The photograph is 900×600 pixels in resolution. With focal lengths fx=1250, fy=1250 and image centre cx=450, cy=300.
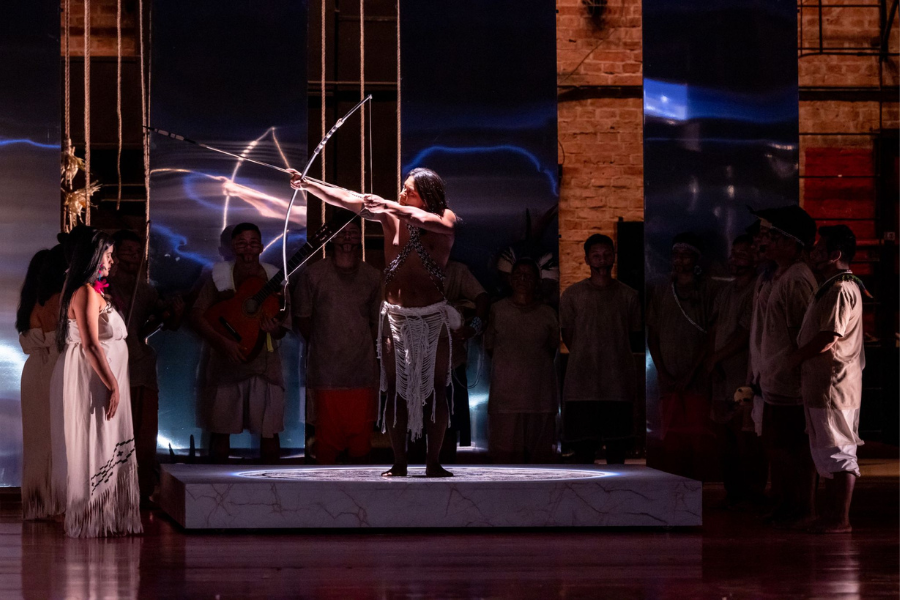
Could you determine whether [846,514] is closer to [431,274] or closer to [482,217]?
[431,274]

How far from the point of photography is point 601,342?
752cm

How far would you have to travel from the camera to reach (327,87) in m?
10.8

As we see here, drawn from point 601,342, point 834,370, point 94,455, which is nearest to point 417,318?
point 94,455

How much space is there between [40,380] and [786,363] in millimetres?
3793

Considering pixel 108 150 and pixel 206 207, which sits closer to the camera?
pixel 206 207

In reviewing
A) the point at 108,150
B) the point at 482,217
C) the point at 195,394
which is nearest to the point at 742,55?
the point at 482,217

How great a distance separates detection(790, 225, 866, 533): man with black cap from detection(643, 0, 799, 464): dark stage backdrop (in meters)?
1.91

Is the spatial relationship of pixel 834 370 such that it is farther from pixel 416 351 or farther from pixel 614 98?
pixel 614 98

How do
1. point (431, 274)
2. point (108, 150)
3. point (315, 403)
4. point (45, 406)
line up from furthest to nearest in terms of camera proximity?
point (108, 150) → point (315, 403) → point (45, 406) → point (431, 274)

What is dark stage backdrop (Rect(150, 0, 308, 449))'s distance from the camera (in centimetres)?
759

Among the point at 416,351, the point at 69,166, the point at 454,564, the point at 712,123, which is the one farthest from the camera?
the point at 69,166

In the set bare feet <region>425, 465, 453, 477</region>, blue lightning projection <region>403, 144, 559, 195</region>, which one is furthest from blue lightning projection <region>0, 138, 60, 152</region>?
bare feet <region>425, 465, 453, 477</region>

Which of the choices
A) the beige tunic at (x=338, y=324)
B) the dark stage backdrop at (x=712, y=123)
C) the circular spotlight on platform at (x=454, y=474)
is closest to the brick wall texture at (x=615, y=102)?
the dark stage backdrop at (x=712, y=123)

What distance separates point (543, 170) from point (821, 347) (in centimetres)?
265
